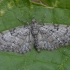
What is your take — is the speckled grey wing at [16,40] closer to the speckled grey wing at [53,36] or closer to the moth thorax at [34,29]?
the moth thorax at [34,29]

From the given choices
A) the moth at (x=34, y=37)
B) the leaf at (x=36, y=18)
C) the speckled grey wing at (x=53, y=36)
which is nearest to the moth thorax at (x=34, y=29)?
the moth at (x=34, y=37)

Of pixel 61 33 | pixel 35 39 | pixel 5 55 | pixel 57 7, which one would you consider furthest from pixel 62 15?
pixel 5 55

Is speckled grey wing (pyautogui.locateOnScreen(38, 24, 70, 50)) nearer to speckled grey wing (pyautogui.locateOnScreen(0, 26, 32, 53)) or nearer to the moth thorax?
the moth thorax

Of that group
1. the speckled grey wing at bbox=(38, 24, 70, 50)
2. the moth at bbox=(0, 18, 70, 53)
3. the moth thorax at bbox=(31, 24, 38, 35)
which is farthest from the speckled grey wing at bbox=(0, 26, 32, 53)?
the speckled grey wing at bbox=(38, 24, 70, 50)

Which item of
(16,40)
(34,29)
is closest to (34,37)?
(34,29)

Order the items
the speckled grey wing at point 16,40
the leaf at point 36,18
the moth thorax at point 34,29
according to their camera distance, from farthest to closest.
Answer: the moth thorax at point 34,29 → the speckled grey wing at point 16,40 → the leaf at point 36,18

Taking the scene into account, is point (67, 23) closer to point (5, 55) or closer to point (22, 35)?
point (22, 35)

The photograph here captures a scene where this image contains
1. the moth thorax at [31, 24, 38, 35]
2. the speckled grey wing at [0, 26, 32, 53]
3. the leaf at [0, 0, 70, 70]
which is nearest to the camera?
the leaf at [0, 0, 70, 70]
